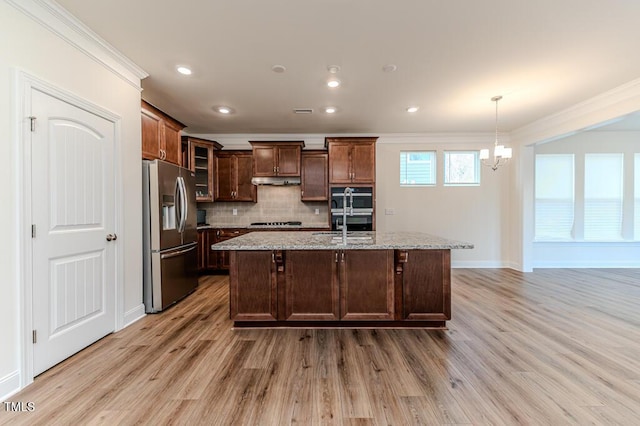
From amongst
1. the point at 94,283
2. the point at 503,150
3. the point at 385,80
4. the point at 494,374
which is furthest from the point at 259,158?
the point at 494,374

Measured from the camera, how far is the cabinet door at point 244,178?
5.40 metres

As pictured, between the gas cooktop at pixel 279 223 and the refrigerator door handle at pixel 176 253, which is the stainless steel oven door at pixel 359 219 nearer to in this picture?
the gas cooktop at pixel 279 223

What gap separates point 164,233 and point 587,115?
6.04 meters

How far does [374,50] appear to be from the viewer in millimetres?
2629

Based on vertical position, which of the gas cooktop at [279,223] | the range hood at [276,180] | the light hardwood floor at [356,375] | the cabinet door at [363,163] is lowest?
the light hardwood floor at [356,375]

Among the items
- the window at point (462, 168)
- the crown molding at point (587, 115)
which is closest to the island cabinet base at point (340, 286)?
the crown molding at point (587, 115)

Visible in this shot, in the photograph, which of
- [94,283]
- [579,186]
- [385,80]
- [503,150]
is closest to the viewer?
[94,283]

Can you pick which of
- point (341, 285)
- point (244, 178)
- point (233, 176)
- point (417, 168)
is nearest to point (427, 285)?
point (341, 285)

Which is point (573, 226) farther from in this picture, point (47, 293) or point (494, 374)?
point (47, 293)

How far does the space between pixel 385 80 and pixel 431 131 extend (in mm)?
2654

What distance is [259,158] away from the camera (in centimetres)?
518

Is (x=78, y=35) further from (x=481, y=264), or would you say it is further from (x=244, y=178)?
(x=481, y=264)

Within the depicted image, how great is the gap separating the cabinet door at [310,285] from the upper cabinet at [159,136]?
2.29 meters

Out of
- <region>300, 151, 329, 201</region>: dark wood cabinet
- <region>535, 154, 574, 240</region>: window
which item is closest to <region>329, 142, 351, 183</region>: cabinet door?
<region>300, 151, 329, 201</region>: dark wood cabinet
